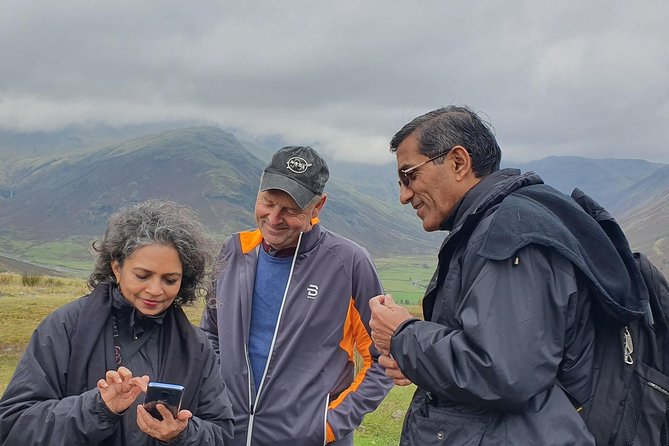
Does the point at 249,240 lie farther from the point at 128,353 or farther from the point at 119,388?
the point at 119,388

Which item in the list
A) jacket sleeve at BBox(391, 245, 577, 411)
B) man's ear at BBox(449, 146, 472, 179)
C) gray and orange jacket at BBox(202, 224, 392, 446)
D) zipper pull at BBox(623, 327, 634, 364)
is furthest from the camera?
gray and orange jacket at BBox(202, 224, 392, 446)

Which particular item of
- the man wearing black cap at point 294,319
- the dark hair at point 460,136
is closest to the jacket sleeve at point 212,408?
the man wearing black cap at point 294,319

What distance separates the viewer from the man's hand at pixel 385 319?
10.4 ft

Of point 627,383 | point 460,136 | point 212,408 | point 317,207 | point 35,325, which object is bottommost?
point 35,325

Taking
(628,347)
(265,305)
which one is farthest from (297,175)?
(628,347)

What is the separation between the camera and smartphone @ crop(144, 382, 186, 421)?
3.02m

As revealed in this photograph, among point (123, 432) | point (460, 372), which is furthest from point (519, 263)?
point (123, 432)

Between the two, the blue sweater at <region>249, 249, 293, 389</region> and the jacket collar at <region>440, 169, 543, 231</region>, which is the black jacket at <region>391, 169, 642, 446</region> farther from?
the blue sweater at <region>249, 249, 293, 389</region>

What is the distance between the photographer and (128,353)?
11.1 feet

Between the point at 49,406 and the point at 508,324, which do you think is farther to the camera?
the point at 49,406

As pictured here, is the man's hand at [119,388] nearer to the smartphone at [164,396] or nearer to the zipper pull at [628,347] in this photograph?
the smartphone at [164,396]

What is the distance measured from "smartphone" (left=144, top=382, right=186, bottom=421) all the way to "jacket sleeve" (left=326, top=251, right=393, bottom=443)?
5.28 ft

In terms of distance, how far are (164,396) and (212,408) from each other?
0.65m

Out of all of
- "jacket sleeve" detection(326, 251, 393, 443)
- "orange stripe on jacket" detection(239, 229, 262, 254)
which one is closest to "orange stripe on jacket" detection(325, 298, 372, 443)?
"jacket sleeve" detection(326, 251, 393, 443)
